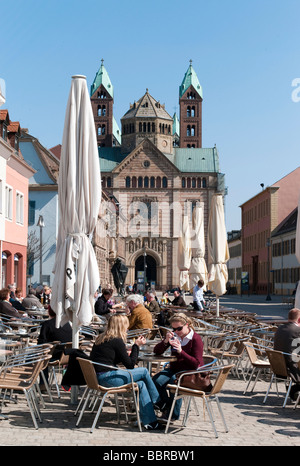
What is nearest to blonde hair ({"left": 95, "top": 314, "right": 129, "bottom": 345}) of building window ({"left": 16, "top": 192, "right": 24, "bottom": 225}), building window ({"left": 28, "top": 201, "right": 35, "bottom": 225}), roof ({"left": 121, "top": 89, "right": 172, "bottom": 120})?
building window ({"left": 16, "top": 192, "right": 24, "bottom": 225})

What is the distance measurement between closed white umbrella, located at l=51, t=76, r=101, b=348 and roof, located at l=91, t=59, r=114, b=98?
105m

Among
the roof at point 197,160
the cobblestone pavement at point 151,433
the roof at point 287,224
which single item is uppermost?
the roof at point 197,160

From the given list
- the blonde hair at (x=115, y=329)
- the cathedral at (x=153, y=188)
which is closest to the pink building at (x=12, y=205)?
the blonde hair at (x=115, y=329)

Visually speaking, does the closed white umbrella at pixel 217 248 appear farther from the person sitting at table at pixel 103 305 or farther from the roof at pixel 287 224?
the roof at pixel 287 224

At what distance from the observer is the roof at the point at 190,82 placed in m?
111

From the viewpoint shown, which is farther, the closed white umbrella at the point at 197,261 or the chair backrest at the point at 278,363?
the closed white umbrella at the point at 197,261

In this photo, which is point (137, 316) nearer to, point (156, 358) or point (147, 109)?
point (156, 358)

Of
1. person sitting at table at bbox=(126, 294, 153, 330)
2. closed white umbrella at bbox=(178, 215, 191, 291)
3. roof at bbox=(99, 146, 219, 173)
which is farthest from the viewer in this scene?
roof at bbox=(99, 146, 219, 173)

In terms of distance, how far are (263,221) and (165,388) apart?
218 ft

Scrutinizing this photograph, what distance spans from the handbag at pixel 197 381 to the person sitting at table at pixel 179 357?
0.78ft

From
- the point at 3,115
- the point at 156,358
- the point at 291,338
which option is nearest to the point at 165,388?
the point at 156,358

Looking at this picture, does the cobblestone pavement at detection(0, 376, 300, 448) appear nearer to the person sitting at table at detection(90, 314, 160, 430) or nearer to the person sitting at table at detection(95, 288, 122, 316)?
the person sitting at table at detection(90, 314, 160, 430)

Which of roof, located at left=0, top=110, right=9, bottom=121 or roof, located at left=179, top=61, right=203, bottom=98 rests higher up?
roof, located at left=179, top=61, right=203, bottom=98

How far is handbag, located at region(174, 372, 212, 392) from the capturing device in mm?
7199
